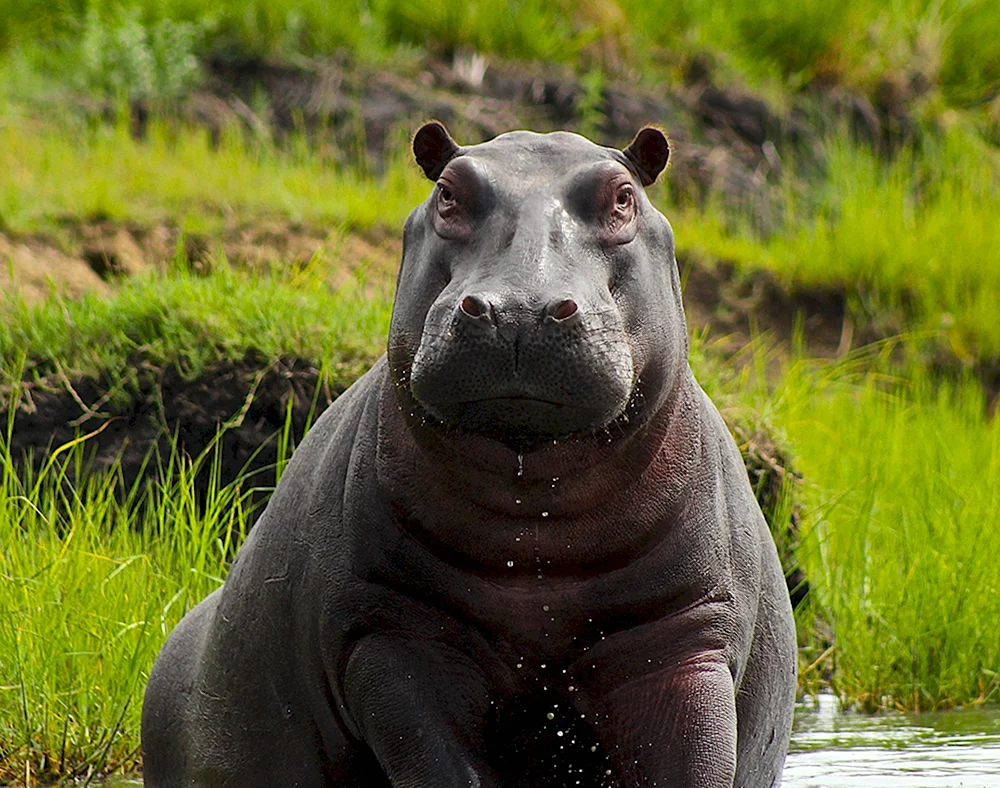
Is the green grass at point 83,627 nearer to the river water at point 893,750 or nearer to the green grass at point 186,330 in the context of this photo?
the river water at point 893,750

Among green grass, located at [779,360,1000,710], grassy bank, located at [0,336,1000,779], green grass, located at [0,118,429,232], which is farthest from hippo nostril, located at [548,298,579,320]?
green grass, located at [0,118,429,232]

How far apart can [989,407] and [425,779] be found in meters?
8.76

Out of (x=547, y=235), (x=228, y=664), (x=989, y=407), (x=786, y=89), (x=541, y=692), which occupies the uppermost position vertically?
(x=547, y=235)

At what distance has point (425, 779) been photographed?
9.71 ft

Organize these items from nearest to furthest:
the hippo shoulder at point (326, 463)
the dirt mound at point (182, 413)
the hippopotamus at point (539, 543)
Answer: the hippopotamus at point (539, 543) → the hippo shoulder at point (326, 463) → the dirt mound at point (182, 413)

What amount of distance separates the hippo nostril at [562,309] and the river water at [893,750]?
2.11m

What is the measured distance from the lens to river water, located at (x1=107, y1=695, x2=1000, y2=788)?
438 cm

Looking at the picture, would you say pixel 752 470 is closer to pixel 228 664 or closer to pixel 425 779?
pixel 228 664

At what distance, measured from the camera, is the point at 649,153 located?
10.7 ft

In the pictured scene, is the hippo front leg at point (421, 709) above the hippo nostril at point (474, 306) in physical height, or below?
below

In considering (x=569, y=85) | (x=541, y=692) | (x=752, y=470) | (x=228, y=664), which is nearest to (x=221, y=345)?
(x=752, y=470)

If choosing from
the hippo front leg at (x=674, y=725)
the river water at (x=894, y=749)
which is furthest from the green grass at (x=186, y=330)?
the hippo front leg at (x=674, y=725)

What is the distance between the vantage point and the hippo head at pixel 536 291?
8.86ft

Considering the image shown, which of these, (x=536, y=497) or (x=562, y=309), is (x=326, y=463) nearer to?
(x=536, y=497)
